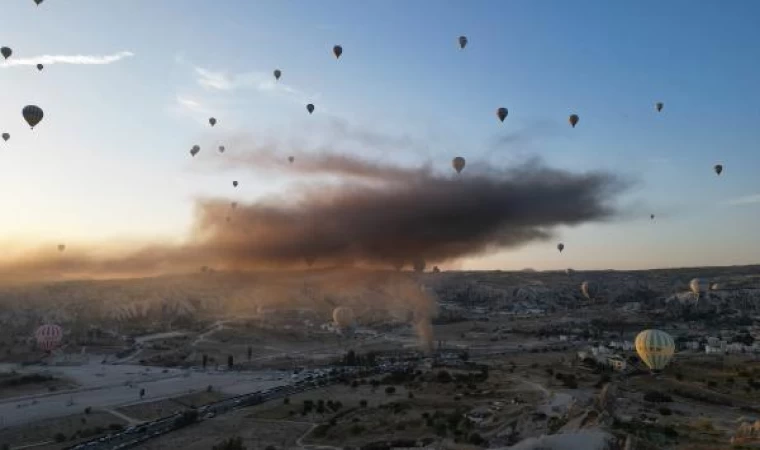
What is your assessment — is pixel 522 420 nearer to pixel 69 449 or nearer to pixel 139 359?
pixel 69 449

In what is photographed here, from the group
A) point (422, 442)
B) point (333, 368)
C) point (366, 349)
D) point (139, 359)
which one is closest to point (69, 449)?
point (422, 442)

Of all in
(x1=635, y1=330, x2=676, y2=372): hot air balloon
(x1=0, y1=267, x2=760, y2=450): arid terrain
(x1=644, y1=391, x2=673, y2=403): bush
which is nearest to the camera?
(x1=0, y1=267, x2=760, y2=450): arid terrain

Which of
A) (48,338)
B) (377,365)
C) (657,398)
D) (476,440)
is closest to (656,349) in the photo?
(657,398)

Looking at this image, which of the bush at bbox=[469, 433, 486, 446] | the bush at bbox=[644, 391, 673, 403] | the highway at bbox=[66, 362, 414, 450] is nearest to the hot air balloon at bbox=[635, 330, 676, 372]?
the bush at bbox=[644, 391, 673, 403]

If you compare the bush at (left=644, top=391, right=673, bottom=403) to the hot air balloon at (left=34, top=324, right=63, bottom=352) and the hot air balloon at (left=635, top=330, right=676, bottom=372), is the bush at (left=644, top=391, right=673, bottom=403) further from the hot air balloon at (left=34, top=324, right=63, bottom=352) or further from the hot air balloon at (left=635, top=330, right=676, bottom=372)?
the hot air balloon at (left=34, top=324, right=63, bottom=352)

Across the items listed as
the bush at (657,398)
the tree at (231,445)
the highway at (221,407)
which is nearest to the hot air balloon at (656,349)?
the bush at (657,398)

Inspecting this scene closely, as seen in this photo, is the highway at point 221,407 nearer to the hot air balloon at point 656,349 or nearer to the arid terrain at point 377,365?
the arid terrain at point 377,365
